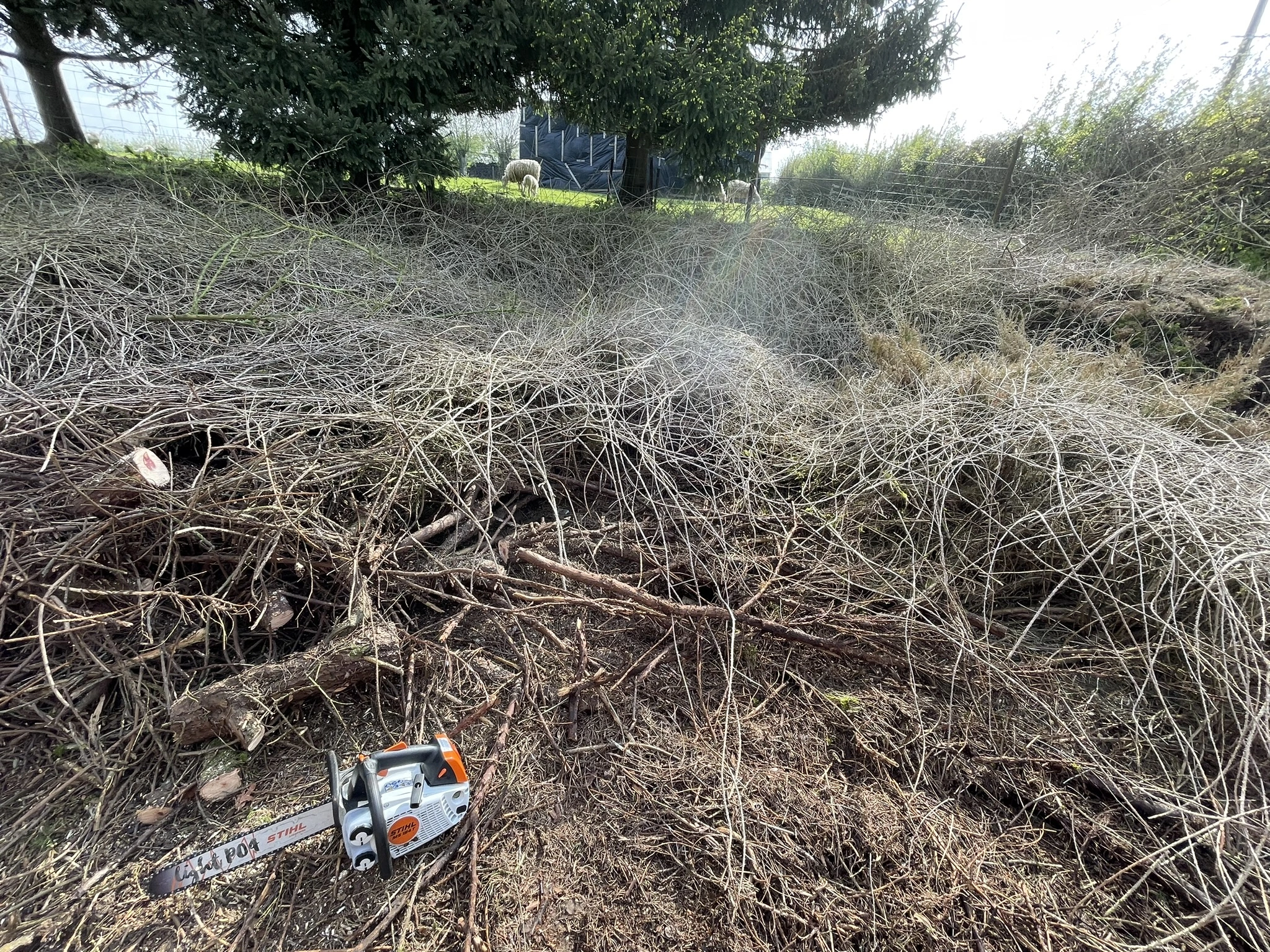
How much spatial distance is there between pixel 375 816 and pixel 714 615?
3.59 ft

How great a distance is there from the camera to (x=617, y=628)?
1865 mm

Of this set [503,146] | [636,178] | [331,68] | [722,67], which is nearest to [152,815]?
[331,68]

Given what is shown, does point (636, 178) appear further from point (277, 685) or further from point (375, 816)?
point (375, 816)

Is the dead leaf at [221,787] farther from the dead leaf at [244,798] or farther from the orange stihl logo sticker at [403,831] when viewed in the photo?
the orange stihl logo sticker at [403,831]

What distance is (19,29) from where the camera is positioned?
163 inches

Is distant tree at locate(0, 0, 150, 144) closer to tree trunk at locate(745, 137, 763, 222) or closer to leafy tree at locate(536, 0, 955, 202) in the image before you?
leafy tree at locate(536, 0, 955, 202)

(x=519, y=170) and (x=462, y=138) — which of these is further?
(x=519, y=170)

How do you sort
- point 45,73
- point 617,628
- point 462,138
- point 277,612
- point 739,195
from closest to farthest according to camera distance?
point 277,612 → point 617,628 → point 45,73 → point 739,195 → point 462,138

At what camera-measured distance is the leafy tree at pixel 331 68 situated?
3.81 m

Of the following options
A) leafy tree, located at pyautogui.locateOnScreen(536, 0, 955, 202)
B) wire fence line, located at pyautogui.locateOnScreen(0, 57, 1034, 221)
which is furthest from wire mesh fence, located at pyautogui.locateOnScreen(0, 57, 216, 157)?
leafy tree, located at pyautogui.locateOnScreen(536, 0, 955, 202)

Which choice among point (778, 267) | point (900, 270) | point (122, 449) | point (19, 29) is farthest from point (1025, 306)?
point (19, 29)

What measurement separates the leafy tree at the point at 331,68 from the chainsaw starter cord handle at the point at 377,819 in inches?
184

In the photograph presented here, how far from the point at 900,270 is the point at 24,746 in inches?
219

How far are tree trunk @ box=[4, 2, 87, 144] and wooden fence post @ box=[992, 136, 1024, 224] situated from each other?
889cm
